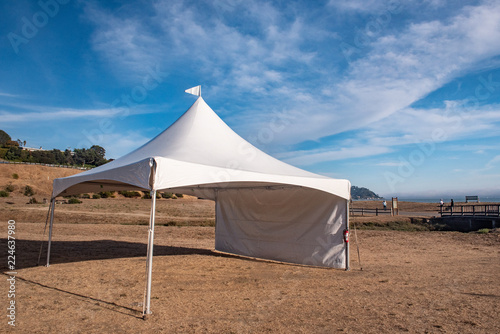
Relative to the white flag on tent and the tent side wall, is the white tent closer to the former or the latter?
the tent side wall

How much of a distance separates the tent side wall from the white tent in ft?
0.07

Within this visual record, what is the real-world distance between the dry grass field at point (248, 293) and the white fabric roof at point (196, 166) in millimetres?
1578

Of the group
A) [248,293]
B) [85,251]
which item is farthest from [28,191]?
[248,293]

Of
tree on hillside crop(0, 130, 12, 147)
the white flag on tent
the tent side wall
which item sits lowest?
the tent side wall

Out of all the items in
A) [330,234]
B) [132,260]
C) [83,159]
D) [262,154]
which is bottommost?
[132,260]

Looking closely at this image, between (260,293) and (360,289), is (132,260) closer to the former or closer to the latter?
(260,293)

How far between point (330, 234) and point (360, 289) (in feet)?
6.26

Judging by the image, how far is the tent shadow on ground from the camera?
7.59m

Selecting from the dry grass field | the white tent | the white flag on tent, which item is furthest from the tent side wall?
the white flag on tent

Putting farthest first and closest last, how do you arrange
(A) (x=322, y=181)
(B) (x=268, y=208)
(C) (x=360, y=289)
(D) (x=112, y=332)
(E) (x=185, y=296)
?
(B) (x=268, y=208) < (A) (x=322, y=181) < (C) (x=360, y=289) < (E) (x=185, y=296) < (D) (x=112, y=332)

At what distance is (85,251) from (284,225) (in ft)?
16.8

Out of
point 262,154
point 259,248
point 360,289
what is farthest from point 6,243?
point 360,289

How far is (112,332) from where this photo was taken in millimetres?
3531

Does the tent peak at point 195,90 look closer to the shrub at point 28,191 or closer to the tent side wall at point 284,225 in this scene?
Result: the tent side wall at point 284,225
